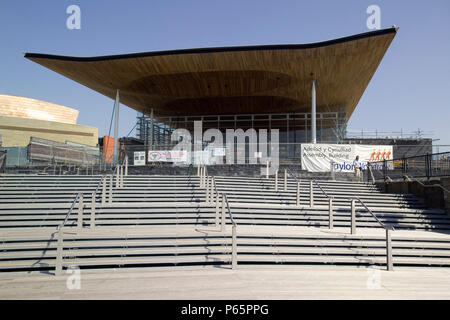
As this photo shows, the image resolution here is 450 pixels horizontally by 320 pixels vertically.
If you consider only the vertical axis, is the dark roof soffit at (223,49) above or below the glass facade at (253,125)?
above

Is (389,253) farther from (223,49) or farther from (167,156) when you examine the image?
(167,156)

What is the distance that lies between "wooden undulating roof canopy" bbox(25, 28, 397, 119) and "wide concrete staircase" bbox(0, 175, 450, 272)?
7993mm

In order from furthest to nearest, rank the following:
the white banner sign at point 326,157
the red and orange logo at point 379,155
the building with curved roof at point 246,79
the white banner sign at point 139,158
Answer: the white banner sign at point 139,158 < the red and orange logo at point 379,155 < the white banner sign at point 326,157 < the building with curved roof at point 246,79

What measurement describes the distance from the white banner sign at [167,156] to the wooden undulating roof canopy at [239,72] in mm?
5503

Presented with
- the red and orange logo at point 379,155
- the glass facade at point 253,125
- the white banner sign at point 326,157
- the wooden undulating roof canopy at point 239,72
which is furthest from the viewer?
the glass facade at point 253,125

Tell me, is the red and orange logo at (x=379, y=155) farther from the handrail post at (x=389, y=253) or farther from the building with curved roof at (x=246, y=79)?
the handrail post at (x=389, y=253)

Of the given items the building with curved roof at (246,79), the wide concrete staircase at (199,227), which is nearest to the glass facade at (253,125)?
the building with curved roof at (246,79)

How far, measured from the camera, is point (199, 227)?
32.9 feet

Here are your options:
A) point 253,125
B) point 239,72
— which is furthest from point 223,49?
point 253,125

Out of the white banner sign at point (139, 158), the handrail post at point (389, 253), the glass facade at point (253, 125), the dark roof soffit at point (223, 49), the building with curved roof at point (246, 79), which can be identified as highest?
the dark roof soffit at point (223, 49)

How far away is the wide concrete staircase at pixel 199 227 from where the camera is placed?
7895 mm

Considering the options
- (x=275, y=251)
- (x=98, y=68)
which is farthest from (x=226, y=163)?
(x=275, y=251)

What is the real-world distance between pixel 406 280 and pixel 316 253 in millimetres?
2085

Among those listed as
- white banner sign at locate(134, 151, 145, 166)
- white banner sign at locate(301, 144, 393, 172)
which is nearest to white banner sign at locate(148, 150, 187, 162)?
white banner sign at locate(134, 151, 145, 166)
